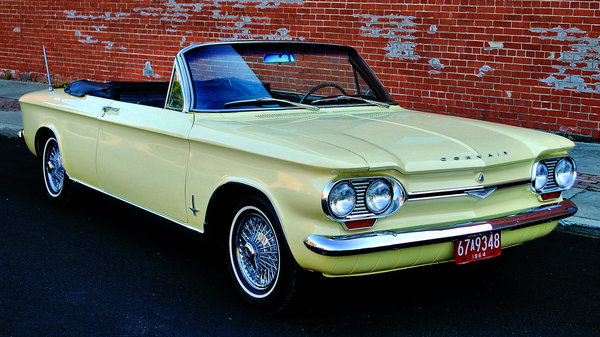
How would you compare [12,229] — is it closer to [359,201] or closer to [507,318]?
[359,201]

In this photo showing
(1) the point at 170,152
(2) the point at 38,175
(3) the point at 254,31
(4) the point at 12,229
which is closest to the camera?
(1) the point at 170,152

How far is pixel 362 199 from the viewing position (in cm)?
382

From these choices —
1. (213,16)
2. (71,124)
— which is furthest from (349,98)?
(213,16)

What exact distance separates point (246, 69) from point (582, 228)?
2.98 m

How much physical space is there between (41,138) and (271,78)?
268 centimetres

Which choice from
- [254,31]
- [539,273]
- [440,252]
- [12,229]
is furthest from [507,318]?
[254,31]

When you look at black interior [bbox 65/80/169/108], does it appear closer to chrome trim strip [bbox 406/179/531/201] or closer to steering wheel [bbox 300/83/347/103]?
steering wheel [bbox 300/83/347/103]

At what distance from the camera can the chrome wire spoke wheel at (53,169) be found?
21.5 feet

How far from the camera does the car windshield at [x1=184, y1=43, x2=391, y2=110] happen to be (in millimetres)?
4977

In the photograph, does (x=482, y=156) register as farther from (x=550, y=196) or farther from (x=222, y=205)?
(x=222, y=205)

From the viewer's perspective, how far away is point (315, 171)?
379 cm

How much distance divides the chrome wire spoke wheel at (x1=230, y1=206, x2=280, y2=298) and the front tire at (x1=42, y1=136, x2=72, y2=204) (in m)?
2.45

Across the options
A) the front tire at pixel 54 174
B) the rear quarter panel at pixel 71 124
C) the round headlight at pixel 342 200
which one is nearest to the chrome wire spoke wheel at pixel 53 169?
the front tire at pixel 54 174

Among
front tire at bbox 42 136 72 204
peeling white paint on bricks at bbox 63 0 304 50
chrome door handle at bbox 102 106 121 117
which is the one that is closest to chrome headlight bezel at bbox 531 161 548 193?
chrome door handle at bbox 102 106 121 117
